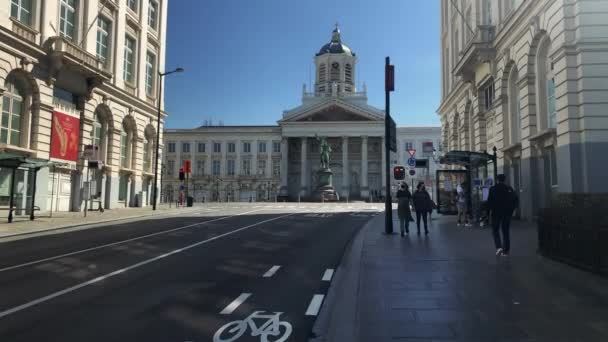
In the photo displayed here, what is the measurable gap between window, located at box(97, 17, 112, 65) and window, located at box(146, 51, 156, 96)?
7047 mm

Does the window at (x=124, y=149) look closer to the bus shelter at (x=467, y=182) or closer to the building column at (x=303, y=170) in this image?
the bus shelter at (x=467, y=182)

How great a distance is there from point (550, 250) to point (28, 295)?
384 inches

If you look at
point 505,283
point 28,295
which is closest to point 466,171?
point 505,283

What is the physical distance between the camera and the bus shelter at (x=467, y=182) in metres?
20.9

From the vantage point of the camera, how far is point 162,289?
298 inches

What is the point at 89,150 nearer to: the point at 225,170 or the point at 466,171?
the point at 466,171

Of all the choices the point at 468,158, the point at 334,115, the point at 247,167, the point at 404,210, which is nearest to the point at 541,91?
the point at 468,158

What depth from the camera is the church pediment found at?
97.9 m

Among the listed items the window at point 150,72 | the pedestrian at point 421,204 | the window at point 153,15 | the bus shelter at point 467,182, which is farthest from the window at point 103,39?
the pedestrian at point 421,204

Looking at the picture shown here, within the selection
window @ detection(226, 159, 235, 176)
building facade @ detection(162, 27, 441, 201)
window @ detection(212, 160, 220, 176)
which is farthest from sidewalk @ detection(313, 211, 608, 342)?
window @ detection(212, 160, 220, 176)

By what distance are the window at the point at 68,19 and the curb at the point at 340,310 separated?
2680cm

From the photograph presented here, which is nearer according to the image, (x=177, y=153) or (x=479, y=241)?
(x=479, y=241)

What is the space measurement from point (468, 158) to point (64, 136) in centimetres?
2323

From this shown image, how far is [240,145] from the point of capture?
10500 cm
